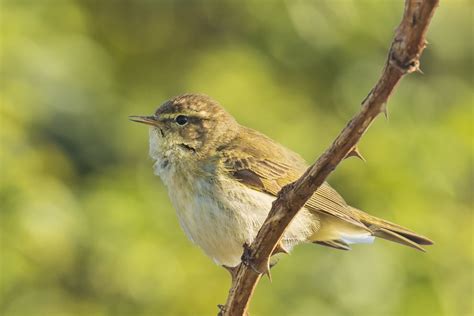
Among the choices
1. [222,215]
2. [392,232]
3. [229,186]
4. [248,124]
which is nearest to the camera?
[222,215]

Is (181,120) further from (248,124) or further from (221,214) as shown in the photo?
(248,124)

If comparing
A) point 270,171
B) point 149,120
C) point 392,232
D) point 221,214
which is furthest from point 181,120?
point 392,232

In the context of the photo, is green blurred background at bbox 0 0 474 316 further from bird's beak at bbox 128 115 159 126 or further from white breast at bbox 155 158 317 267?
white breast at bbox 155 158 317 267

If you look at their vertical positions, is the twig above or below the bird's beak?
below

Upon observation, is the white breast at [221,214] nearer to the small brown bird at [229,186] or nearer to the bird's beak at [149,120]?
the small brown bird at [229,186]

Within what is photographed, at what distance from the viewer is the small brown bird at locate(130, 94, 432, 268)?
3.69 metres

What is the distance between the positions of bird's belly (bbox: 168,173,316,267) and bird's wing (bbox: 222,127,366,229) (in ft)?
0.26

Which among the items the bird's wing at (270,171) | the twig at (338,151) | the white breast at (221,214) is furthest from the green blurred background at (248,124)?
the twig at (338,151)

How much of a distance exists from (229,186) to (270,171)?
1.19 feet

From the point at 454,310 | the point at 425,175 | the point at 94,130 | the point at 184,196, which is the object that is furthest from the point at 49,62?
the point at 454,310

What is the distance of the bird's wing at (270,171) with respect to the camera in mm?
3902

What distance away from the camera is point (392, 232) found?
401 cm

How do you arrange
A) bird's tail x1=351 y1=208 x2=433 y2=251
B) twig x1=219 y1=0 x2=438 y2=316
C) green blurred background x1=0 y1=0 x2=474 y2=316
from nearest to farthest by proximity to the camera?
twig x1=219 y1=0 x2=438 y2=316 → bird's tail x1=351 y1=208 x2=433 y2=251 → green blurred background x1=0 y1=0 x2=474 y2=316

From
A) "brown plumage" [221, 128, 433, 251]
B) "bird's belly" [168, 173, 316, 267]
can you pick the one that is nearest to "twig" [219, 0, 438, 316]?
"bird's belly" [168, 173, 316, 267]
